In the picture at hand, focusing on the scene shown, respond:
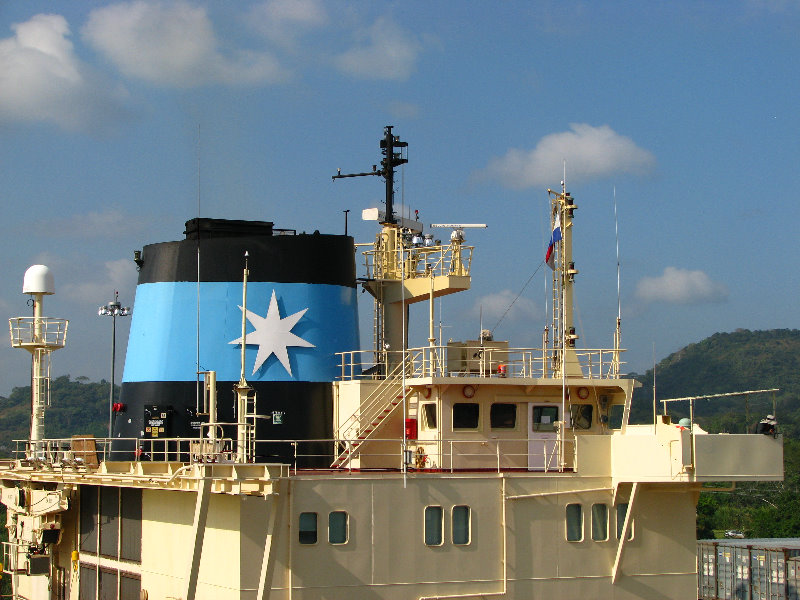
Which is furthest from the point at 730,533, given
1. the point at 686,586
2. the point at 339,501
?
the point at 339,501

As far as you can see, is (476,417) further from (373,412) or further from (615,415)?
(615,415)

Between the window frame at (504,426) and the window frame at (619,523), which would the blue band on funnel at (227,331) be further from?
the window frame at (619,523)

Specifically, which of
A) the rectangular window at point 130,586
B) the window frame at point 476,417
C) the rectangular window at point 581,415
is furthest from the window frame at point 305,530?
the rectangular window at point 581,415

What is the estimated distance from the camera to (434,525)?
23.6 meters

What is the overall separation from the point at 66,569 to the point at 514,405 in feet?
44.1

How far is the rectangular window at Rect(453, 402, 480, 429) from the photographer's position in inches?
1046

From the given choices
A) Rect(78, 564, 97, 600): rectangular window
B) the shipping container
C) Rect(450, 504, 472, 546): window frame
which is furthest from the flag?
the shipping container

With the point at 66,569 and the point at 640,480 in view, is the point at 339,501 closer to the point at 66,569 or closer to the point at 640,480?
the point at 640,480

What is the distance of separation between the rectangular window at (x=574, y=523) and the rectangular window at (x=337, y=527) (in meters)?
5.60

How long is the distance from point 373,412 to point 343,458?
4.79ft

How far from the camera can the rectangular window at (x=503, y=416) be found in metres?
26.9

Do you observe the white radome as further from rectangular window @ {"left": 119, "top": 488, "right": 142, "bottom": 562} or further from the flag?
the flag

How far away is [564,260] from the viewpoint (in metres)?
28.6

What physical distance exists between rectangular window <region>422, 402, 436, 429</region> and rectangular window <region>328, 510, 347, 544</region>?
15.9 feet
